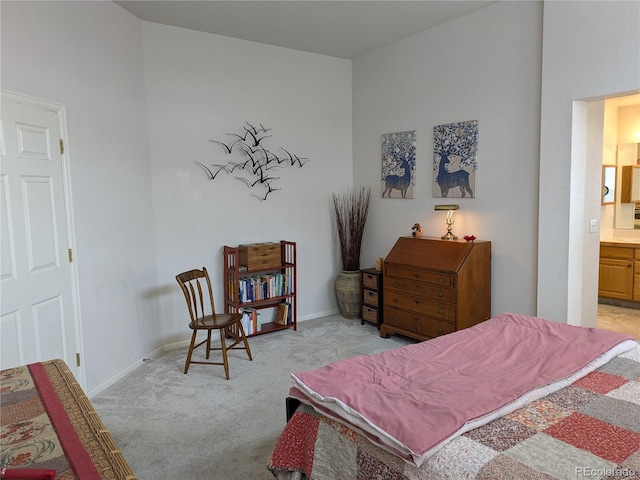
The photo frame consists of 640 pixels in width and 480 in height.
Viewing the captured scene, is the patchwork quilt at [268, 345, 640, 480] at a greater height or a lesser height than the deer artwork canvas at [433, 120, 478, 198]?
lesser

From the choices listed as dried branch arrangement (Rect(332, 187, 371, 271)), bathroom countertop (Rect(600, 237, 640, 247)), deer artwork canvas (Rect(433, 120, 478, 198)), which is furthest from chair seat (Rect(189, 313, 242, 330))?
bathroom countertop (Rect(600, 237, 640, 247))

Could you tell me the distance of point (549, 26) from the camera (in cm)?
335

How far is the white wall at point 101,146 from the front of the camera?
2.76m

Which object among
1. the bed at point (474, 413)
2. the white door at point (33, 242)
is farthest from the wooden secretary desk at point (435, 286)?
the white door at point (33, 242)

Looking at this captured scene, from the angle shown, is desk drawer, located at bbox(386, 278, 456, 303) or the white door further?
desk drawer, located at bbox(386, 278, 456, 303)

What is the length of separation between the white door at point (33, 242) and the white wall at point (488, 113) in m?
3.19

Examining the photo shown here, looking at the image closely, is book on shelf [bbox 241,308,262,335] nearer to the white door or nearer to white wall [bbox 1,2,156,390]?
white wall [bbox 1,2,156,390]

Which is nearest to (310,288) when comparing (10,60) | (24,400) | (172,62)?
(172,62)

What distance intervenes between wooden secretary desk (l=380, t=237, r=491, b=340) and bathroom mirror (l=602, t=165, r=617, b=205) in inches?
109

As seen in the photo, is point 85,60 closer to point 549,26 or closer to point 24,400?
point 24,400

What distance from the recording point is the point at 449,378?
1904 millimetres

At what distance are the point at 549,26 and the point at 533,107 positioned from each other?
59 centimetres

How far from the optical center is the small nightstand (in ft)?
15.1

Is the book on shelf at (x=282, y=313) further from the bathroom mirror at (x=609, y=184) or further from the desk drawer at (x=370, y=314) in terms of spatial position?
the bathroom mirror at (x=609, y=184)
